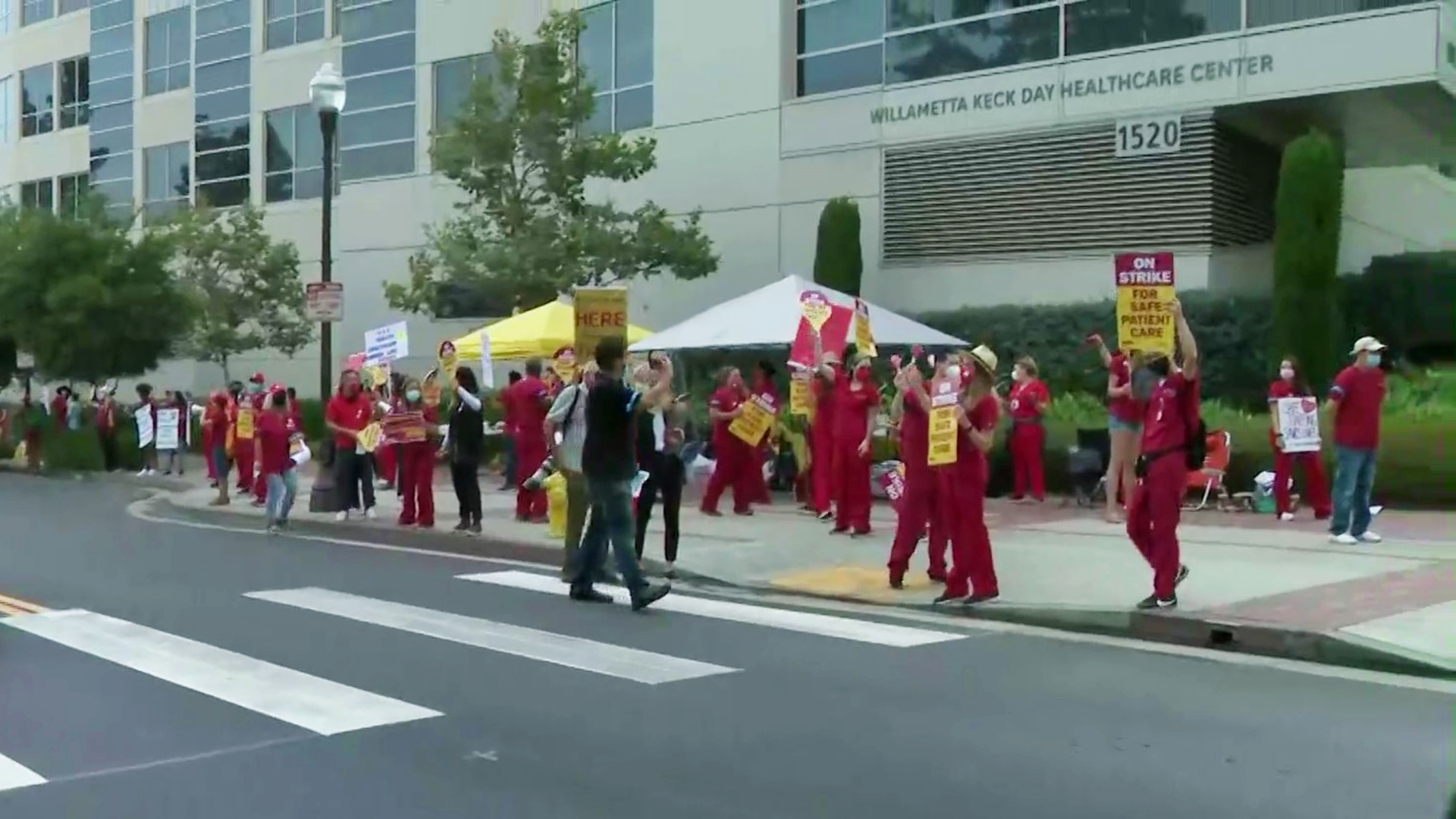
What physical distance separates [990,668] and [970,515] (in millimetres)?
2225

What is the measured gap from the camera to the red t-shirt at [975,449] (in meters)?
10.8

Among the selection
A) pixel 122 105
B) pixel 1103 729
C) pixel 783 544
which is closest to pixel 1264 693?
pixel 1103 729

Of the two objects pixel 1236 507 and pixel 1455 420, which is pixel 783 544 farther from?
pixel 1455 420

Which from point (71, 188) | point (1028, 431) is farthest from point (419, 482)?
point (71, 188)

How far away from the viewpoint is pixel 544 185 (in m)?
24.9

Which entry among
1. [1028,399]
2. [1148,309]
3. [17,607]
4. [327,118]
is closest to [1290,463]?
[1028,399]

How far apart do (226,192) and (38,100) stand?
12212 millimetres

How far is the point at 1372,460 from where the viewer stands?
13.0m

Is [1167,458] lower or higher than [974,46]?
lower

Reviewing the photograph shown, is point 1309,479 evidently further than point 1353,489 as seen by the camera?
Yes

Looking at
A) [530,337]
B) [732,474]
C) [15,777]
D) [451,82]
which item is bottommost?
[15,777]

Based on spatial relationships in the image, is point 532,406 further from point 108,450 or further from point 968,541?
point 108,450

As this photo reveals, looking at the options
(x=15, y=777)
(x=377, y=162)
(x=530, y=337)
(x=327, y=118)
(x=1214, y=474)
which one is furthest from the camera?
(x=377, y=162)

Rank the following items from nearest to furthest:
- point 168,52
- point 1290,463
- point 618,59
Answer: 1. point 1290,463
2. point 618,59
3. point 168,52
